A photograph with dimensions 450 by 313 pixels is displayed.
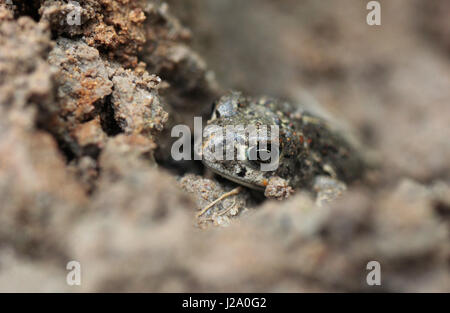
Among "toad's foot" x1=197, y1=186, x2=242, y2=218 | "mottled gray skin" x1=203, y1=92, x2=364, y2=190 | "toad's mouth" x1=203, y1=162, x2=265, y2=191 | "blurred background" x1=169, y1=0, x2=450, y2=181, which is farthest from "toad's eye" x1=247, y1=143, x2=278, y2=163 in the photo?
"blurred background" x1=169, y1=0, x2=450, y2=181

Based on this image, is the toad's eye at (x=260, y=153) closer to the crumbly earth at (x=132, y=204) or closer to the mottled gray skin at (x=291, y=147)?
the mottled gray skin at (x=291, y=147)

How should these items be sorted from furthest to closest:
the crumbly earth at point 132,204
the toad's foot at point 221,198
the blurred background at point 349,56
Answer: the blurred background at point 349,56
the toad's foot at point 221,198
the crumbly earth at point 132,204

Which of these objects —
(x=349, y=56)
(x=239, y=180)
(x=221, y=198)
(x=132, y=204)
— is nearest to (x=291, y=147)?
(x=239, y=180)

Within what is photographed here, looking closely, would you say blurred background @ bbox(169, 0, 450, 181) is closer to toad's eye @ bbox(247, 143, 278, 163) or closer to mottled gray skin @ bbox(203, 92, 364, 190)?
mottled gray skin @ bbox(203, 92, 364, 190)

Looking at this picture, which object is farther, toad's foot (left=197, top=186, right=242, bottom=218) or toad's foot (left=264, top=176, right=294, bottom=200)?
toad's foot (left=264, top=176, right=294, bottom=200)

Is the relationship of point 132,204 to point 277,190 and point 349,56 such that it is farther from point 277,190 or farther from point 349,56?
point 349,56

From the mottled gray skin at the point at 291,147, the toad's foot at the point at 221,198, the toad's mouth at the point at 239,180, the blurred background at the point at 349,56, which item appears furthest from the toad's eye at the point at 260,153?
the blurred background at the point at 349,56
